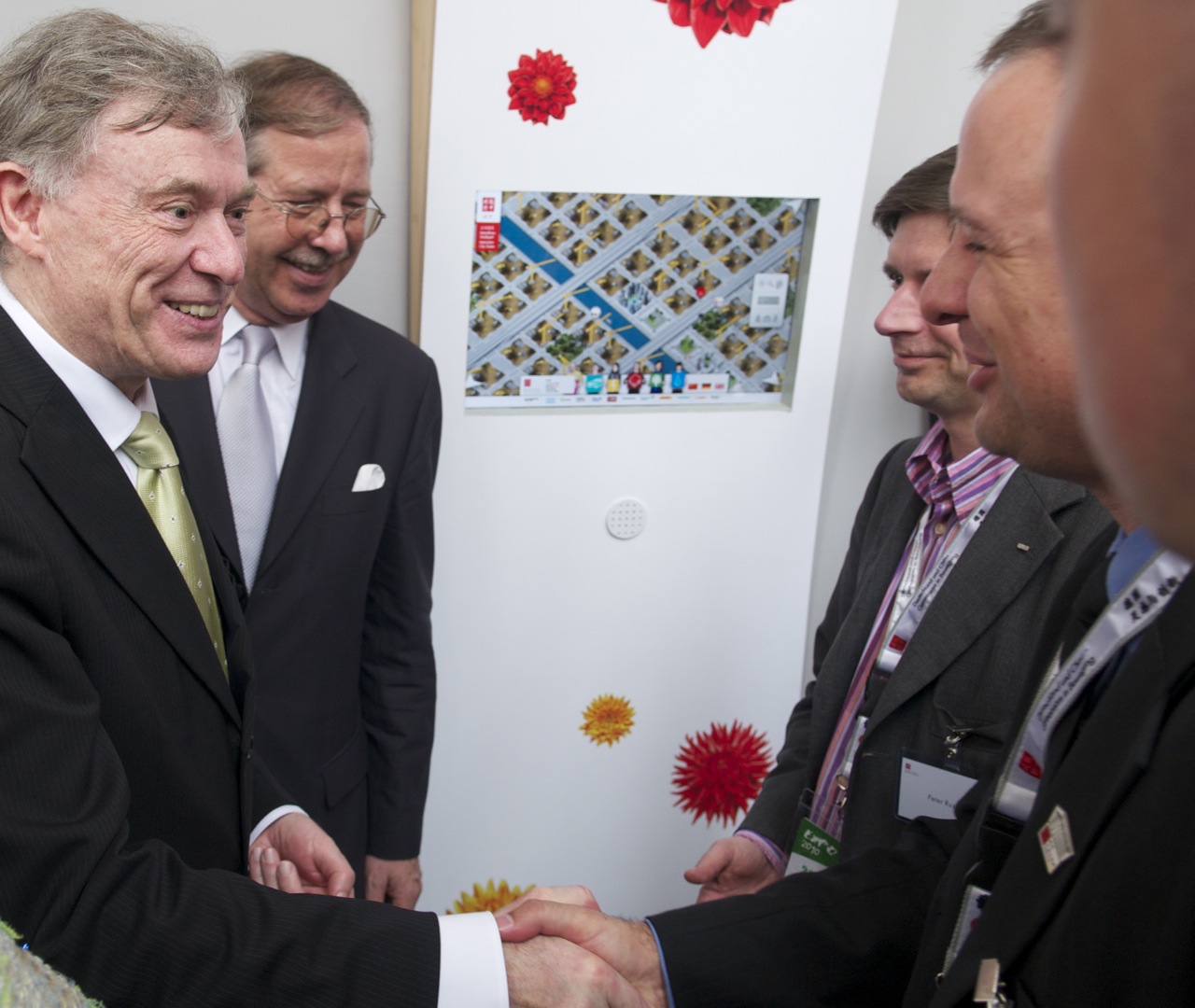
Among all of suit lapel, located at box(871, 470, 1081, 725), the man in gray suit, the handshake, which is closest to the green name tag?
the man in gray suit

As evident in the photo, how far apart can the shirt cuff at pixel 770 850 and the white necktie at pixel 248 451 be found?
1094 millimetres

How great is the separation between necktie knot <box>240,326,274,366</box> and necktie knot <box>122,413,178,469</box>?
1.87 feet

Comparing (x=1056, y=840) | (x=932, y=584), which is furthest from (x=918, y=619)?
(x=1056, y=840)

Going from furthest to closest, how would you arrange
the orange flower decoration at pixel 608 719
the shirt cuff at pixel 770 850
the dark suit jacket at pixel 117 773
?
the orange flower decoration at pixel 608 719 < the shirt cuff at pixel 770 850 < the dark suit jacket at pixel 117 773

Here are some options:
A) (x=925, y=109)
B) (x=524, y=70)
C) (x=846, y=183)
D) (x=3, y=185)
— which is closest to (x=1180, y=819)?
(x=3, y=185)

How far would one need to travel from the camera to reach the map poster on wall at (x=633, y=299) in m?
2.24

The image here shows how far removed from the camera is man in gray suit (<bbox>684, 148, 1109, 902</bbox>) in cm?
167

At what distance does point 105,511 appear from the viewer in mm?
1196

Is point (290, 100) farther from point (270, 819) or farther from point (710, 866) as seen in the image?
point (710, 866)

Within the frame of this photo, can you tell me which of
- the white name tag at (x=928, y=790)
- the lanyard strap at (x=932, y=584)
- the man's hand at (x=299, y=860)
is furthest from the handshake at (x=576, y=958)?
the lanyard strap at (x=932, y=584)

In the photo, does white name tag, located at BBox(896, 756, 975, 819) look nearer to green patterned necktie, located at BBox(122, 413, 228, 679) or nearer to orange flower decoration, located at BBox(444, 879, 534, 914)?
green patterned necktie, located at BBox(122, 413, 228, 679)

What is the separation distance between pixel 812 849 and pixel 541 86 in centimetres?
162

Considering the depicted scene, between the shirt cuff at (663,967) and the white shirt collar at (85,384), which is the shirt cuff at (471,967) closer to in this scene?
the shirt cuff at (663,967)

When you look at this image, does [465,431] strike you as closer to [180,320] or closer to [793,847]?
[180,320]
